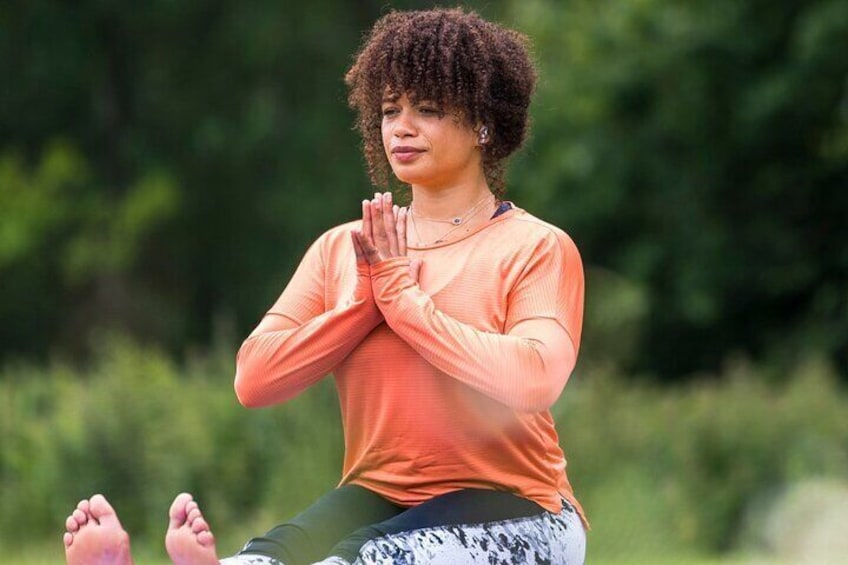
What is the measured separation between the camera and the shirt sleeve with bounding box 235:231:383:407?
12.1ft

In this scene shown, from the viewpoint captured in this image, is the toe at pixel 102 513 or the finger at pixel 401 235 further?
the finger at pixel 401 235

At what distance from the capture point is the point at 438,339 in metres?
3.57

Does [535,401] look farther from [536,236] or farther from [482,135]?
[482,135]

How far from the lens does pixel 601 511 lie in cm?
1124

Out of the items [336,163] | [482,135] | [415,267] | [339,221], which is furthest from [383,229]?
[336,163]

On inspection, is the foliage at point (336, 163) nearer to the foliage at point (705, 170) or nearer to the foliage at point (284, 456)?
the foliage at point (705, 170)

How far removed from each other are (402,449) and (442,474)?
0.11 m

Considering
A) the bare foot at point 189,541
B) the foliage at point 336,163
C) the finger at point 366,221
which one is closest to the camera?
Answer: the bare foot at point 189,541

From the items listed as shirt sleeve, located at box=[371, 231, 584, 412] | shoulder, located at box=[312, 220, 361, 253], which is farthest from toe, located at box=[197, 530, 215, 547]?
shoulder, located at box=[312, 220, 361, 253]

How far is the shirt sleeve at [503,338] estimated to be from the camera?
140 inches

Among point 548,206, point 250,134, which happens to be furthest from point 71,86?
point 548,206

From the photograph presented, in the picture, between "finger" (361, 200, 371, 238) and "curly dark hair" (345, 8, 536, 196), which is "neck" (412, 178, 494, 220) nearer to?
"curly dark hair" (345, 8, 536, 196)

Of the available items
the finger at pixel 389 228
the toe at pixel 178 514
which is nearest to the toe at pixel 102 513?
the toe at pixel 178 514

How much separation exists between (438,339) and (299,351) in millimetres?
365
